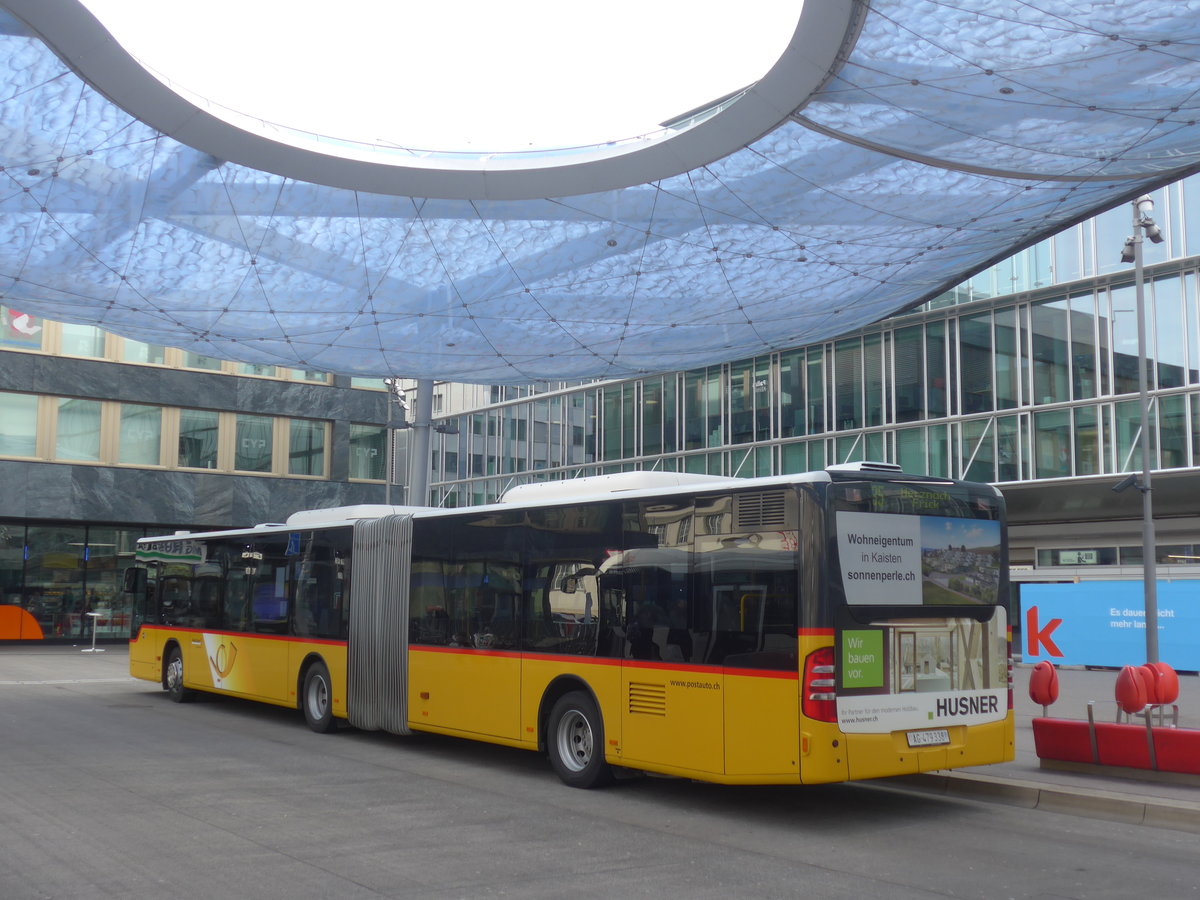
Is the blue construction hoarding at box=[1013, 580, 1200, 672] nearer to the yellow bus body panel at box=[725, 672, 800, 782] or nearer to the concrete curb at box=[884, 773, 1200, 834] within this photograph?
the concrete curb at box=[884, 773, 1200, 834]

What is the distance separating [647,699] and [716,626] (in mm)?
1092

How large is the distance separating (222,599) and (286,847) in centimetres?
1121

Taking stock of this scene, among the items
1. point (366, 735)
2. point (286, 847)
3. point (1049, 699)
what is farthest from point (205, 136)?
point (1049, 699)

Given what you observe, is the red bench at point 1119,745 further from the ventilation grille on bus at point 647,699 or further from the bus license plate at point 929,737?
the ventilation grille on bus at point 647,699

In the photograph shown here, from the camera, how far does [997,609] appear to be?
10953 mm

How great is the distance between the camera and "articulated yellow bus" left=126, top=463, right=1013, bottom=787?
967cm

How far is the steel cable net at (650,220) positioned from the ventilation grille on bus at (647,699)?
7.18 m

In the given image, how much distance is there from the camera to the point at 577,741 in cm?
1191

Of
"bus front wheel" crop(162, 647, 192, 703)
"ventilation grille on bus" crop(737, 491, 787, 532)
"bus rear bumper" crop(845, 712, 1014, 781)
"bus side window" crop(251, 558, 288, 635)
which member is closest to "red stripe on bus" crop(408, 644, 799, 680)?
"bus rear bumper" crop(845, 712, 1014, 781)

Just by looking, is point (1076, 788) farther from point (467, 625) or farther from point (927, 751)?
point (467, 625)

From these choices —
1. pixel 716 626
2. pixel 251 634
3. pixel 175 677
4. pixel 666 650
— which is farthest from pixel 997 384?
pixel 716 626

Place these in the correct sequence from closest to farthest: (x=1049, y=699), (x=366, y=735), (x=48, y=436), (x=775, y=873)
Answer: (x=775, y=873) → (x=1049, y=699) → (x=366, y=735) → (x=48, y=436)

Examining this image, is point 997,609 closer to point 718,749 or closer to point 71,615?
point 718,749

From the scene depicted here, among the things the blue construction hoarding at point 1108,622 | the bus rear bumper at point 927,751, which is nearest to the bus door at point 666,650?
the bus rear bumper at point 927,751
